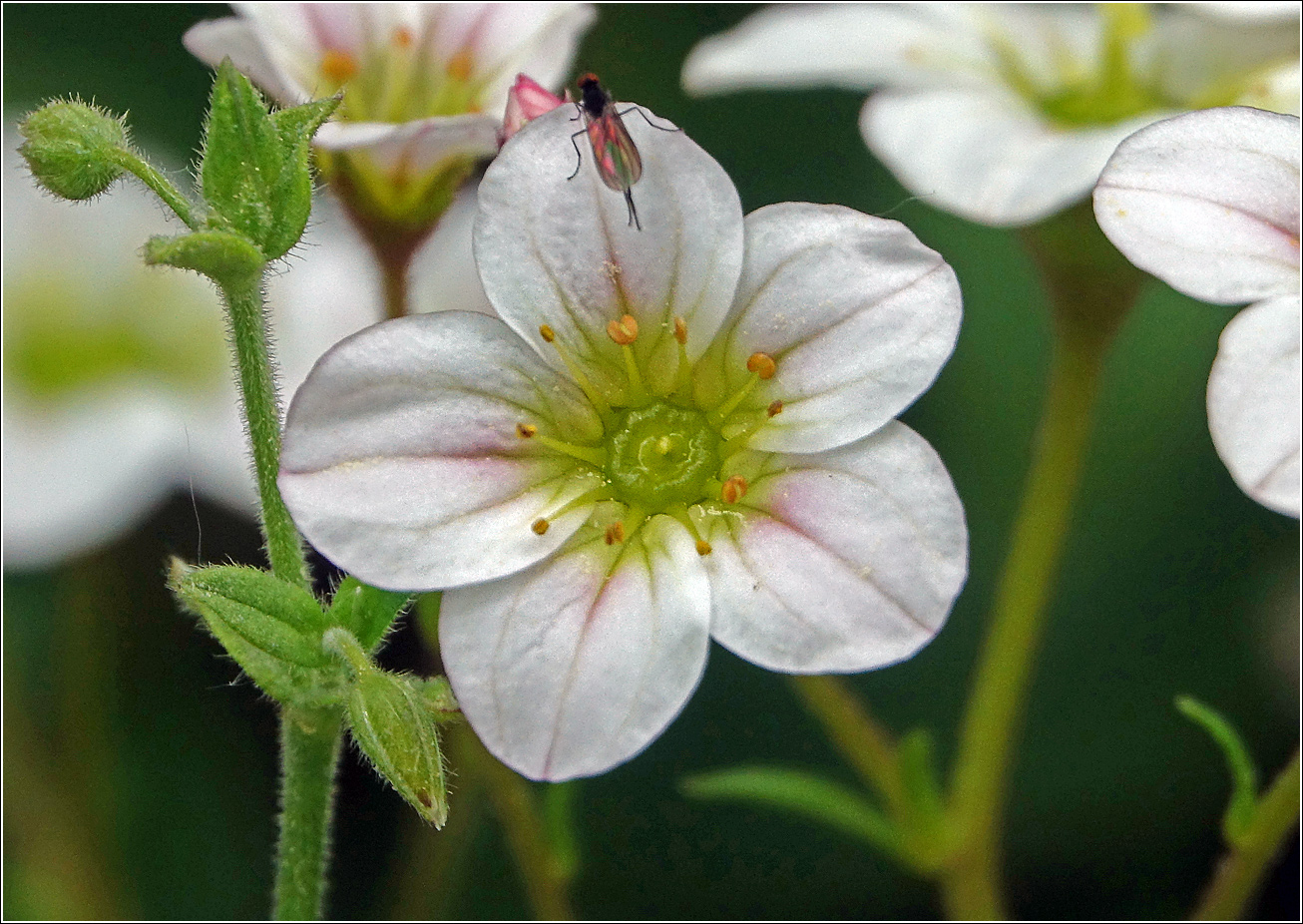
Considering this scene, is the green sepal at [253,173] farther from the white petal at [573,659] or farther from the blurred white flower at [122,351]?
the blurred white flower at [122,351]

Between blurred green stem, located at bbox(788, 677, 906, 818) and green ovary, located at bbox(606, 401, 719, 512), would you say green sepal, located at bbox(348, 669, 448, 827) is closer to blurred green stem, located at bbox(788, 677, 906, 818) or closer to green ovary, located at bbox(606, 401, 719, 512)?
green ovary, located at bbox(606, 401, 719, 512)

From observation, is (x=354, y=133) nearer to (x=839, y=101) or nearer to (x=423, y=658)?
(x=423, y=658)

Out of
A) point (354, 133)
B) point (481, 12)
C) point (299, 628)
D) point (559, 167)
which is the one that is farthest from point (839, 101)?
point (299, 628)

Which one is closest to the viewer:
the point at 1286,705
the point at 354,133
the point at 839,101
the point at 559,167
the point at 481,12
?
the point at 559,167

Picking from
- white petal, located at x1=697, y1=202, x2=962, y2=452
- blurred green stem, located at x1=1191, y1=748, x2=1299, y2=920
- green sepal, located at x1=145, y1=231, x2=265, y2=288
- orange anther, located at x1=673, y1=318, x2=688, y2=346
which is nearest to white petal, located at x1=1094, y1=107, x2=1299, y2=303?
white petal, located at x1=697, y1=202, x2=962, y2=452

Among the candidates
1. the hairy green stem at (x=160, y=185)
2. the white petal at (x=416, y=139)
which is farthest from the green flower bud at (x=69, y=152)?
the white petal at (x=416, y=139)
